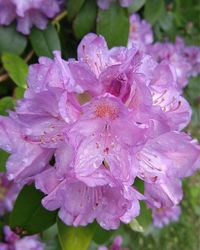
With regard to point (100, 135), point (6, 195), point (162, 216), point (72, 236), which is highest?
point (100, 135)

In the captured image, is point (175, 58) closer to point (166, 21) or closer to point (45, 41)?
point (166, 21)

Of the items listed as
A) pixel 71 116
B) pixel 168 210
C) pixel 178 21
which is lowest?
pixel 168 210

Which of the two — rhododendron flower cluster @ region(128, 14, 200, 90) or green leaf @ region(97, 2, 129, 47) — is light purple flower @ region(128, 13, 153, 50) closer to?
rhododendron flower cluster @ region(128, 14, 200, 90)

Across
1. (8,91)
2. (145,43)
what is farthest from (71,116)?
(145,43)

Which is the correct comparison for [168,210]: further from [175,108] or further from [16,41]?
[175,108]

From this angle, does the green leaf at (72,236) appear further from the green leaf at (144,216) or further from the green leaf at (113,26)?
the green leaf at (113,26)

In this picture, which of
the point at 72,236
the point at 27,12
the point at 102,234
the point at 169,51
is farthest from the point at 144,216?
the point at 169,51
